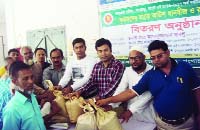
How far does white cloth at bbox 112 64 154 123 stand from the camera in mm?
2797

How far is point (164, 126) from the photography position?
2.68 meters

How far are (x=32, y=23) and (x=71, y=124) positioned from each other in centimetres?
346

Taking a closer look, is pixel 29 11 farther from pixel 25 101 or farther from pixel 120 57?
pixel 25 101

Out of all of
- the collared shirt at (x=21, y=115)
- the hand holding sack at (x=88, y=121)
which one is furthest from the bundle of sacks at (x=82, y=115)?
the collared shirt at (x=21, y=115)

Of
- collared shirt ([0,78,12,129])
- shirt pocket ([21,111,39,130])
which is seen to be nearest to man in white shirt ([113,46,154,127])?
shirt pocket ([21,111,39,130])

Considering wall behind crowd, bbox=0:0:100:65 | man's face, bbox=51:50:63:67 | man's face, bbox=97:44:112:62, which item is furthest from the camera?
wall behind crowd, bbox=0:0:100:65

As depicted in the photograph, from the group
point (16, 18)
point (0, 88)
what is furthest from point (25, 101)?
point (16, 18)

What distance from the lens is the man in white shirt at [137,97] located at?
9.17ft

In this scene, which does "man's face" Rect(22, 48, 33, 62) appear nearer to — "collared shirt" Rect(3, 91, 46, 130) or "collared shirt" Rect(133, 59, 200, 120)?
"collared shirt" Rect(3, 91, 46, 130)

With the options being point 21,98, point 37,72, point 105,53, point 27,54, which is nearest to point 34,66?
point 37,72

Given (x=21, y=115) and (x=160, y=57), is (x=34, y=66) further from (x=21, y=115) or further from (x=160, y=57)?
(x=160, y=57)

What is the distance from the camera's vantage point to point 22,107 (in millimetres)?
2121

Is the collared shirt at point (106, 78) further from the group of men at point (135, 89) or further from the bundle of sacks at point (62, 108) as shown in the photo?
the bundle of sacks at point (62, 108)

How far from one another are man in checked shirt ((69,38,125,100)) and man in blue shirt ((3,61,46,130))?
3.43ft
